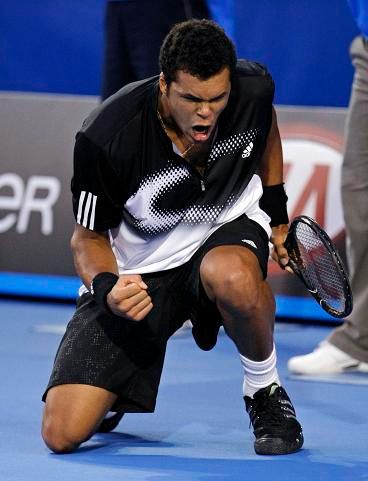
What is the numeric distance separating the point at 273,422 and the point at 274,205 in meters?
0.70

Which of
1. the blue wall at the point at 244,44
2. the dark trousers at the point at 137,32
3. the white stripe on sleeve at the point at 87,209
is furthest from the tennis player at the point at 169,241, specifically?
the blue wall at the point at 244,44

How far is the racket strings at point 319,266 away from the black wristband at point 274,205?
0.16 metres

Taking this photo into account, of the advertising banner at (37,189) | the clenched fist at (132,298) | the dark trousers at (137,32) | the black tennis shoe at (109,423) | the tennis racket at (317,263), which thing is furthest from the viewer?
the advertising banner at (37,189)

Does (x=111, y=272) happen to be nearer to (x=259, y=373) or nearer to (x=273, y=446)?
(x=259, y=373)

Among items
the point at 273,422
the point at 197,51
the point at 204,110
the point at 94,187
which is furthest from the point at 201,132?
the point at 273,422

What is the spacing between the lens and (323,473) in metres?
3.48

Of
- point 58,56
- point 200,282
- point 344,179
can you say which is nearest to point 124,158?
point 200,282

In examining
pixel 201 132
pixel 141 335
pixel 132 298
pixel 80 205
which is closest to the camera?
pixel 132 298

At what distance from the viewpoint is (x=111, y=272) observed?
144 inches

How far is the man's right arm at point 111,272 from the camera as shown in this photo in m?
3.36

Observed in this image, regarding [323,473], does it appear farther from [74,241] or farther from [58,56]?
[58,56]

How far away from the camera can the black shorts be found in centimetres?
378

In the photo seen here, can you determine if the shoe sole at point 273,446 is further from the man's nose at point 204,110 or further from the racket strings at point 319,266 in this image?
the man's nose at point 204,110

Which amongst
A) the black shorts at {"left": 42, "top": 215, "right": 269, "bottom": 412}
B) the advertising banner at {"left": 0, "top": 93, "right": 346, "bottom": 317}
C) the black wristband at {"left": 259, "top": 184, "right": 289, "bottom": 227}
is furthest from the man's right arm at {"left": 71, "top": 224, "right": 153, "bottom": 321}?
the advertising banner at {"left": 0, "top": 93, "right": 346, "bottom": 317}
